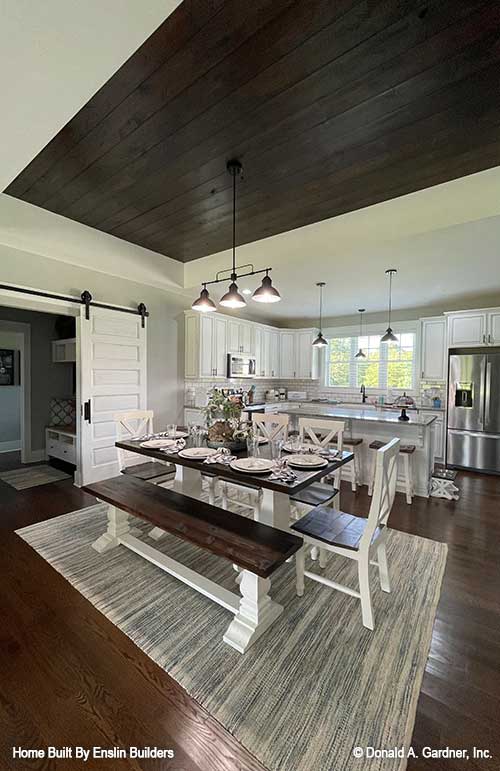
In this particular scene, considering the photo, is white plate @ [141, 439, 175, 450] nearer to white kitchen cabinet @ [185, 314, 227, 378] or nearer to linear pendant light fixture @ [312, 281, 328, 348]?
white kitchen cabinet @ [185, 314, 227, 378]

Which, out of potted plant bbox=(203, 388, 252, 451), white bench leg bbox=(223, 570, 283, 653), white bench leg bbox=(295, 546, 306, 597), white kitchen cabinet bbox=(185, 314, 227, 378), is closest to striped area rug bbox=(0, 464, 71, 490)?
white kitchen cabinet bbox=(185, 314, 227, 378)

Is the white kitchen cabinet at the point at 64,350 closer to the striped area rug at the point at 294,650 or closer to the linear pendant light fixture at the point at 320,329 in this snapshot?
the striped area rug at the point at 294,650

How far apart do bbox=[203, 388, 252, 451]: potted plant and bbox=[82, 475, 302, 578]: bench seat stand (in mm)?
543

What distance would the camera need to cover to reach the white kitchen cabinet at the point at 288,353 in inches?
300

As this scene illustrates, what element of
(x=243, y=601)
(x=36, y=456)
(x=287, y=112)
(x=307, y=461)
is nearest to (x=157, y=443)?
(x=307, y=461)

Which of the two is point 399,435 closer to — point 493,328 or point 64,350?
point 493,328

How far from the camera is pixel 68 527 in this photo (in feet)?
10.3

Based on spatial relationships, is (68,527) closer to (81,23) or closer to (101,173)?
(101,173)

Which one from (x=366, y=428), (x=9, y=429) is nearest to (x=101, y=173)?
(x=366, y=428)

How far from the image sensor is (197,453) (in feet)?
8.47

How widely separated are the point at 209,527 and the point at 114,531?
1131 millimetres

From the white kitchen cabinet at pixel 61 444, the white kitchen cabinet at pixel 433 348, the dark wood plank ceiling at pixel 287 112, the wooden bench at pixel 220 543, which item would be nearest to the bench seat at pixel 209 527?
the wooden bench at pixel 220 543

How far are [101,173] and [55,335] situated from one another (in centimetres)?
372

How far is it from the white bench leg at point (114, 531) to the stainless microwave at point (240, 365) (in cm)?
356
